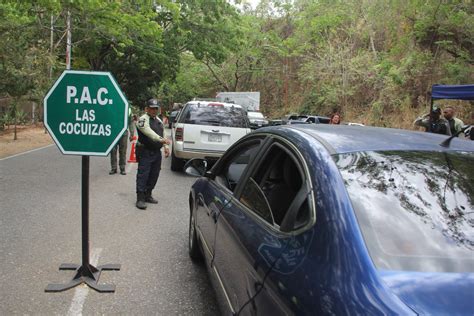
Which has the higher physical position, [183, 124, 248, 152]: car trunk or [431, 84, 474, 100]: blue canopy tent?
Answer: [431, 84, 474, 100]: blue canopy tent

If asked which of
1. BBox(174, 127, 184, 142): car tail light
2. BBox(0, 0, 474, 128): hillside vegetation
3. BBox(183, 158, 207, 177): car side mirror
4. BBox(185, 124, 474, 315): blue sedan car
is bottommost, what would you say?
BBox(174, 127, 184, 142): car tail light

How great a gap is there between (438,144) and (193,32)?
2513 cm

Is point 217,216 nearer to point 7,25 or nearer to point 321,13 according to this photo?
Answer: point 7,25

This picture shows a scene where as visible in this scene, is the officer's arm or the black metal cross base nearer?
the black metal cross base

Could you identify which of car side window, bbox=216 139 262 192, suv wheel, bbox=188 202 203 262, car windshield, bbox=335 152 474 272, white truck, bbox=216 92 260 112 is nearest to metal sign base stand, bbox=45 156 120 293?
suv wheel, bbox=188 202 203 262

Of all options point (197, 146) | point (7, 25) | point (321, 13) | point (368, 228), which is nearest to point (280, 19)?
point (321, 13)

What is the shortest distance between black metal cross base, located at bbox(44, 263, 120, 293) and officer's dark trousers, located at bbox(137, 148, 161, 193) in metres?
2.81

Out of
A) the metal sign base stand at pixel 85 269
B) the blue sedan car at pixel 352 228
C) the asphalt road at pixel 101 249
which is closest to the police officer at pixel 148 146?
the asphalt road at pixel 101 249

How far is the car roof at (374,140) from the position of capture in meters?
2.56

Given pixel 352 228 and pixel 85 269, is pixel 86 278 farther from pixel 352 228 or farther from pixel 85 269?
pixel 352 228

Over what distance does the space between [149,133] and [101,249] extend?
2.38 metres

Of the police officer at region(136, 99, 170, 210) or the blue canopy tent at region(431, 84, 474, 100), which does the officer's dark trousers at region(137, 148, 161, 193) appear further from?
the blue canopy tent at region(431, 84, 474, 100)

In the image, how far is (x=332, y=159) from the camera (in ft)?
7.75

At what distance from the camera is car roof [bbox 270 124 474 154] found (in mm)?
2559
